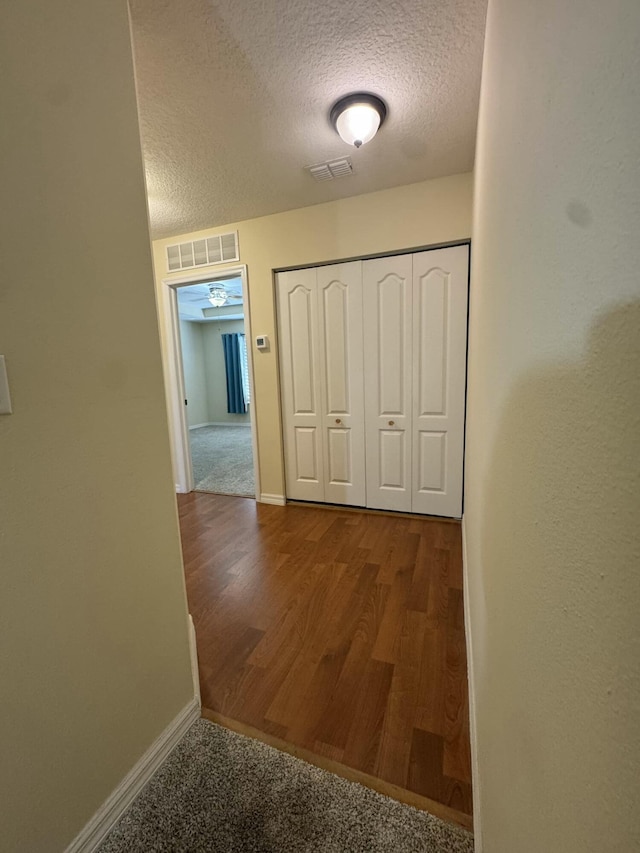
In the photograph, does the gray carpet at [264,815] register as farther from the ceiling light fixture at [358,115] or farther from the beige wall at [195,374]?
the beige wall at [195,374]

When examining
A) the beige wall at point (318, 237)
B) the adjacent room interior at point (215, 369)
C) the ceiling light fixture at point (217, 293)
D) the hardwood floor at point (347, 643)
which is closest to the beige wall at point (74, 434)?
the hardwood floor at point (347, 643)

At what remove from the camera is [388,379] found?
2842mm

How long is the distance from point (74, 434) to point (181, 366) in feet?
9.12

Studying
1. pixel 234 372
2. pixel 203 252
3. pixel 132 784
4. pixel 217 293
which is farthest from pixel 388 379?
pixel 234 372

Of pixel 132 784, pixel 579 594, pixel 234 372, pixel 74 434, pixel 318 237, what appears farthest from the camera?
pixel 234 372

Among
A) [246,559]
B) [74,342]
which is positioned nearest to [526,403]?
[74,342]

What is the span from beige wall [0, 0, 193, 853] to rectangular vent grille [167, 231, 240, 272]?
2.11 meters

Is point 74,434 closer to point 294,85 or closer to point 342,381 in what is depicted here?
point 294,85

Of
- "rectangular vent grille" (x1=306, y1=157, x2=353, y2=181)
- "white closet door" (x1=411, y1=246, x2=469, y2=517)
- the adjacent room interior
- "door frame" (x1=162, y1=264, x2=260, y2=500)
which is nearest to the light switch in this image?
"rectangular vent grille" (x1=306, y1=157, x2=353, y2=181)

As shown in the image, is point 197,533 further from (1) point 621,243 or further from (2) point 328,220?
(1) point 621,243

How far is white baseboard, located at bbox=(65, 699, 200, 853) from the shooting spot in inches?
36.5

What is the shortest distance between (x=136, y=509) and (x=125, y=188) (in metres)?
0.98

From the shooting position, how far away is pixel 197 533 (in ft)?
9.25

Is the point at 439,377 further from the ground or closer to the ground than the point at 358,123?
closer to the ground
